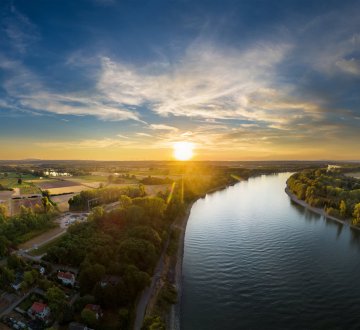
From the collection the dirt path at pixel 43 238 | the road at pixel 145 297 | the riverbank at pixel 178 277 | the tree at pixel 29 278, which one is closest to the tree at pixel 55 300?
the tree at pixel 29 278

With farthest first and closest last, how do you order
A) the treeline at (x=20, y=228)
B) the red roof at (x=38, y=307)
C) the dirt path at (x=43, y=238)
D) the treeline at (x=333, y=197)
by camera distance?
1. the treeline at (x=333, y=197)
2. the dirt path at (x=43, y=238)
3. the treeline at (x=20, y=228)
4. the red roof at (x=38, y=307)

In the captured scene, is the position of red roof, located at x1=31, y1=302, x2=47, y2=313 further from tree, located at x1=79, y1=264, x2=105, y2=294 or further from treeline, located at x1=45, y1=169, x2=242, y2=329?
tree, located at x1=79, y1=264, x2=105, y2=294

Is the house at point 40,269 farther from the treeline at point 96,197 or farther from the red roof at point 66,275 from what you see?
the treeline at point 96,197

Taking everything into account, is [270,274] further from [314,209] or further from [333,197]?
[333,197]

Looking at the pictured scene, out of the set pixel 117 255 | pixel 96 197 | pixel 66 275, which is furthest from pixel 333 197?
pixel 66 275

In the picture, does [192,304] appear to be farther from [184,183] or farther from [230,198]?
[184,183]

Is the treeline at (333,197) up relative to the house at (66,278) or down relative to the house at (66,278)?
up

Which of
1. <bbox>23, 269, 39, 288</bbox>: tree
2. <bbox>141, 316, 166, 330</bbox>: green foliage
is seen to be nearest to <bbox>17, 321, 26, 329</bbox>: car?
<bbox>23, 269, 39, 288</bbox>: tree

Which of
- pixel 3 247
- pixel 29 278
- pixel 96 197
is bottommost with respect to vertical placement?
pixel 29 278
